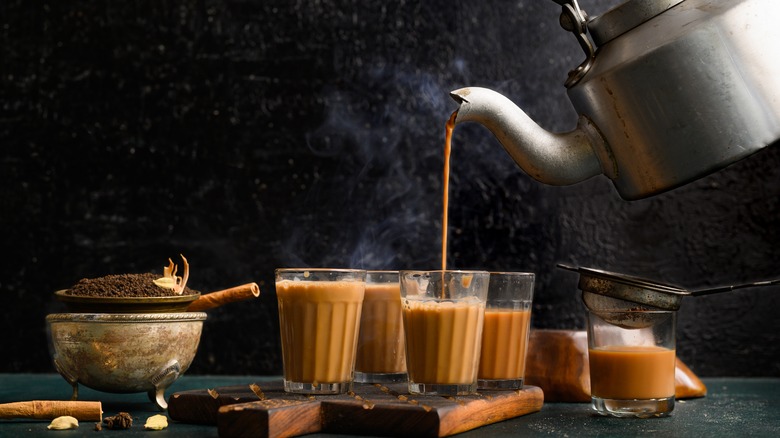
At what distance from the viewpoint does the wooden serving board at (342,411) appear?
1.35 m

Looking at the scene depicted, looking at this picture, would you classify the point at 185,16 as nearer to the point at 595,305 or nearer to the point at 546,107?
the point at 546,107

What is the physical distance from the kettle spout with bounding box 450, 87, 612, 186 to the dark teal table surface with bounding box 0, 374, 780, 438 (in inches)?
18.0

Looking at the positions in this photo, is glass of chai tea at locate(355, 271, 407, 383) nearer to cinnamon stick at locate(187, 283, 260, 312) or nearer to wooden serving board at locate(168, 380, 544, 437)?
wooden serving board at locate(168, 380, 544, 437)

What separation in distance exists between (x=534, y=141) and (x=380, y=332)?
1.56 ft

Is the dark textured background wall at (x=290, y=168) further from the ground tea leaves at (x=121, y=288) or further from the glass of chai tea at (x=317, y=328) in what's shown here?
the glass of chai tea at (x=317, y=328)

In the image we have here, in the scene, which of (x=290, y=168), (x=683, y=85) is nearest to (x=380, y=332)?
(x=683, y=85)

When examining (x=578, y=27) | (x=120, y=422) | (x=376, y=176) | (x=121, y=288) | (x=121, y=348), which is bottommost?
(x=120, y=422)

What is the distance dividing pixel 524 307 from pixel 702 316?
3.11 feet

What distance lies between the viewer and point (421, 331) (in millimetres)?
1580

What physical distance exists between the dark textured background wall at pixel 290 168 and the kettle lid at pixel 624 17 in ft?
2.80

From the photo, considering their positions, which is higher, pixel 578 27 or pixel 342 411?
pixel 578 27

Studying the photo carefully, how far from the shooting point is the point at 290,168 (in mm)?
2531

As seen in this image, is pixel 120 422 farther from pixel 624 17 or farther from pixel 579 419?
pixel 624 17

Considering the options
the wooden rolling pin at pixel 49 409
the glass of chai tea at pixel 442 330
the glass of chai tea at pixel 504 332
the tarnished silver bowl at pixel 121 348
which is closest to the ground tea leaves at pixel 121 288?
the tarnished silver bowl at pixel 121 348
